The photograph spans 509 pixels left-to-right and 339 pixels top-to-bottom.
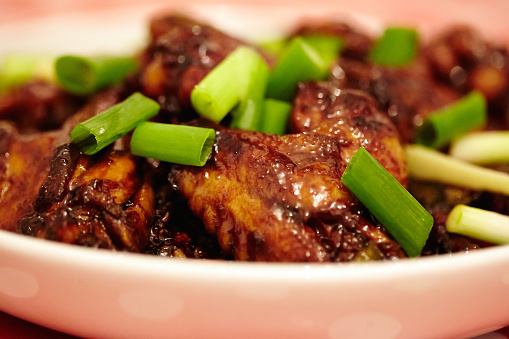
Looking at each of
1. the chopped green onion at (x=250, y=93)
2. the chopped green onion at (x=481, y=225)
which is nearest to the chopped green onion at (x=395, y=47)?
the chopped green onion at (x=250, y=93)

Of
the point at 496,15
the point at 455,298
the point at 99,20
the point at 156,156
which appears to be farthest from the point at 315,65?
the point at 496,15

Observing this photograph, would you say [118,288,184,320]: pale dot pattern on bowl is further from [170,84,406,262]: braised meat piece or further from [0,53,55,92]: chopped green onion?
[0,53,55,92]: chopped green onion

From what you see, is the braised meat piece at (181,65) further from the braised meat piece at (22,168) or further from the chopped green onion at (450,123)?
the chopped green onion at (450,123)

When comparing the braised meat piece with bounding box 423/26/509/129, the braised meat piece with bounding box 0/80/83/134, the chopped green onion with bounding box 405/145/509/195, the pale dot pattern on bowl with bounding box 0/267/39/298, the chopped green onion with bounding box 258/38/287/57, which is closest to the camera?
the pale dot pattern on bowl with bounding box 0/267/39/298

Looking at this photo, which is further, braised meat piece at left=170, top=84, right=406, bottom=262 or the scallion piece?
the scallion piece

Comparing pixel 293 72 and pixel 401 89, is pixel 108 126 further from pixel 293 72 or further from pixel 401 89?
pixel 401 89

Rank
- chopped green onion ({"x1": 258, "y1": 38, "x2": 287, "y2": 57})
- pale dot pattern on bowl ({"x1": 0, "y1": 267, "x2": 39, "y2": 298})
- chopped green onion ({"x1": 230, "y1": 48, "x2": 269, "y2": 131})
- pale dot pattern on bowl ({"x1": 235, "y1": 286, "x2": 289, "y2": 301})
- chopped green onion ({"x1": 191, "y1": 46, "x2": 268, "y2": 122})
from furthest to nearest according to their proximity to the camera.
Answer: chopped green onion ({"x1": 258, "y1": 38, "x2": 287, "y2": 57}) → chopped green onion ({"x1": 230, "y1": 48, "x2": 269, "y2": 131}) → chopped green onion ({"x1": 191, "y1": 46, "x2": 268, "y2": 122}) → pale dot pattern on bowl ({"x1": 0, "y1": 267, "x2": 39, "y2": 298}) → pale dot pattern on bowl ({"x1": 235, "y1": 286, "x2": 289, "y2": 301})

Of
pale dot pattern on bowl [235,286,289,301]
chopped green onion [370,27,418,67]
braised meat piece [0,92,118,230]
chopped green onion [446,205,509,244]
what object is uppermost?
chopped green onion [370,27,418,67]

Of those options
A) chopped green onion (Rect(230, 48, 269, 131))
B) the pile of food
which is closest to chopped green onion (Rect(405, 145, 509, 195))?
the pile of food
